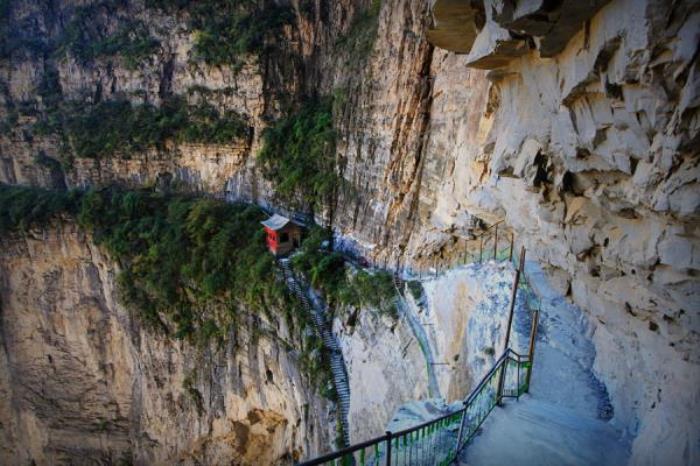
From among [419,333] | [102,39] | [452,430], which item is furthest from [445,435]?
[102,39]

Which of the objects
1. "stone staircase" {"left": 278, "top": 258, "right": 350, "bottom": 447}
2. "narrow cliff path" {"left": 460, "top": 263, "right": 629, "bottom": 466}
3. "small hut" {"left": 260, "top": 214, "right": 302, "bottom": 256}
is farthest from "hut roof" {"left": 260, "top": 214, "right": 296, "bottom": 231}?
"narrow cliff path" {"left": 460, "top": 263, "right": 629, "bottom": 466}

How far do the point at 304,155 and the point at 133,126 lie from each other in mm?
10912

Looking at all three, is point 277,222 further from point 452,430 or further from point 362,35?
point 452,430

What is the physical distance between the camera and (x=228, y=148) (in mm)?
21562

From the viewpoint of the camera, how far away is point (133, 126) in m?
23.3

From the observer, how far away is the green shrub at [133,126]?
854 inches

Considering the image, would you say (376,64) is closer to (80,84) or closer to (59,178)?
(80,84)

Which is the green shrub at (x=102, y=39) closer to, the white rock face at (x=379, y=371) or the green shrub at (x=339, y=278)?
the green shrub at (x=339, y=278)

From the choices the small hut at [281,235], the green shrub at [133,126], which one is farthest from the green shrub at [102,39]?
the small hut at [281,235]

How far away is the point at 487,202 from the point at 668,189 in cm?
489

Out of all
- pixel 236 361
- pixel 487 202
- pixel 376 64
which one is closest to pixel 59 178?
pixel 236 361

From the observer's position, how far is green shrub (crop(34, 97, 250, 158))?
21688 mm

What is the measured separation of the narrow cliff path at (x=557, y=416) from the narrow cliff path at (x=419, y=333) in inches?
146

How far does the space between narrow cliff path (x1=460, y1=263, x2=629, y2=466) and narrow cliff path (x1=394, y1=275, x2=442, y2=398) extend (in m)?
3.70
